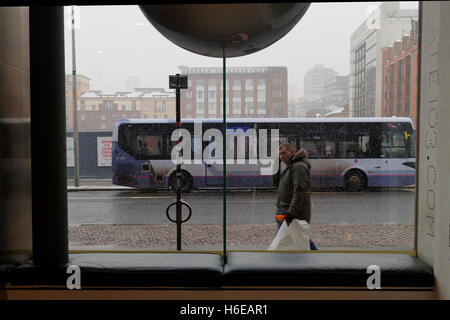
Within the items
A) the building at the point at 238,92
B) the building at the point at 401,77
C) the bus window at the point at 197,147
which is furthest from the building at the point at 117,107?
the building at the point at 401,77

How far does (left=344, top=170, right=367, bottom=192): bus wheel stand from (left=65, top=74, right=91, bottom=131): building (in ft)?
6.32

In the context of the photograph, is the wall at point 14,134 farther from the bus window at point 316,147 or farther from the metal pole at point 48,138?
the bus window at point 316,147

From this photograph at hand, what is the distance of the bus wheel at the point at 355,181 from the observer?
2.73 m

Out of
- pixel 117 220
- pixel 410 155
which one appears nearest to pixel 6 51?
pixel 117 220

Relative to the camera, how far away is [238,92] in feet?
7.04

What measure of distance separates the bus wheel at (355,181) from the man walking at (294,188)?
0.52 metres

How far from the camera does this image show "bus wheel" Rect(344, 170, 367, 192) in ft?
8.94

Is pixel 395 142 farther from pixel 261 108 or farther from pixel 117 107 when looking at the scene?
pixel 117 107

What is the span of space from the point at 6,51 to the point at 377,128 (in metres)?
2.53

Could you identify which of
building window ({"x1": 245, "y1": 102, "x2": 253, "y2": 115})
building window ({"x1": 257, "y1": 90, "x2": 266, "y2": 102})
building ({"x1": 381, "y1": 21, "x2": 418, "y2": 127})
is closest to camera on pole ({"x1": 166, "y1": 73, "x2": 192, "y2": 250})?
building window ({"x1": 245, "y1": 102, "x2": 253, "y2": 115})

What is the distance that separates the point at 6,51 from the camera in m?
1.90

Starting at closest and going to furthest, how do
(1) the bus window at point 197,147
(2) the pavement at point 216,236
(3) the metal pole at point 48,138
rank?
(3) the metal pole at point 48,138 → (2) the pavement at point 216,236 → (1) the bus window at point 197,147

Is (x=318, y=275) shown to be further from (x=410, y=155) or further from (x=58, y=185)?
(x=58, y=185)

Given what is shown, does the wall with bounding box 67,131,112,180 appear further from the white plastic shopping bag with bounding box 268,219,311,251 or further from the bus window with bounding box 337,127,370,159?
the bus window with bounding box 337,127,370,159
